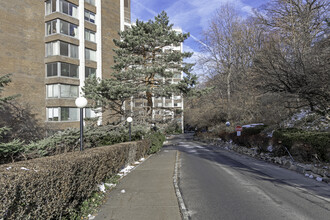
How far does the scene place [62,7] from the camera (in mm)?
28312

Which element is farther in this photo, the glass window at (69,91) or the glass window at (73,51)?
the glass window at (73,51)

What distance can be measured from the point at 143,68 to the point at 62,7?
723 inches

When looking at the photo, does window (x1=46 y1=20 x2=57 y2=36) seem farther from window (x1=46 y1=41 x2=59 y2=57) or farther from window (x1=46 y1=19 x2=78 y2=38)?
window (x1=46 y1=41 x2=59 y2=57)

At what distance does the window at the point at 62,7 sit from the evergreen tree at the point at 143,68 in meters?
14.4

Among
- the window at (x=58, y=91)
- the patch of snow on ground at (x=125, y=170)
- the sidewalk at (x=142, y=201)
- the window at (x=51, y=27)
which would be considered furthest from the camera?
the window at (x=51, y=27)

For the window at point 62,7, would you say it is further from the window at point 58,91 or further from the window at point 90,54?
the window at point 58,91

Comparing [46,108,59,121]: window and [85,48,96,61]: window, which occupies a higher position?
[85,48,96,61]: window

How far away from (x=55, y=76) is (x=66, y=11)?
8669 mm

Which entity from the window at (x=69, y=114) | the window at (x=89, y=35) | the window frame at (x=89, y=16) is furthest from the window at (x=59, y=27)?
the window at (x=69, y=114)

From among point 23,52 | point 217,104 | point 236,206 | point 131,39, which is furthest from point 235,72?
point 236,206

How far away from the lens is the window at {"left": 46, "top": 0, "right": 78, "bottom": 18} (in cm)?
2781

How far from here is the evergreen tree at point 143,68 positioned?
1644 cm

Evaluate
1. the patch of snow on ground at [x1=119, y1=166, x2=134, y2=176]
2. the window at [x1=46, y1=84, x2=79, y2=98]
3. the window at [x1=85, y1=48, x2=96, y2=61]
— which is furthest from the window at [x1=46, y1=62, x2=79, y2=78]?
the patch of snow on ground at [x1=119, y1=166, x2=134, y2=176]

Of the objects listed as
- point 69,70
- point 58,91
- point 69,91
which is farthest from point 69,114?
point 69,70
